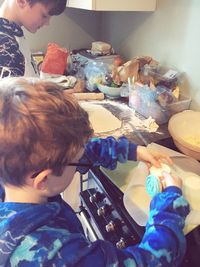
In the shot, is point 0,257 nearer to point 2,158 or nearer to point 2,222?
point 2,222

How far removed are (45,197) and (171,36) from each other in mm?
911

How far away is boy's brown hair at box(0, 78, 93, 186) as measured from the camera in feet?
1.41

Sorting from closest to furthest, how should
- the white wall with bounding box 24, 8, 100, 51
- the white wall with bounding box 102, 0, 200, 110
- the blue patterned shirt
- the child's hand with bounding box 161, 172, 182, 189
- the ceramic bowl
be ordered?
the blue patterned shirt, the child's hand with bounding box 161, 172, 182, 189, the ceramic bowl, the white wall with bounding box 102, 0, 200, 110, the white wall with bounding box 24, 8, 100, 51

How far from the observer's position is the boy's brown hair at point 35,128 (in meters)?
0.43

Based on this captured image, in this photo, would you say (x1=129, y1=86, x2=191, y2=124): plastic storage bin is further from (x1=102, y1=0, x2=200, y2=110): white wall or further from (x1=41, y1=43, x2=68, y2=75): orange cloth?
(x1=41, y1=43, x2=68, y2=75): orange cloth

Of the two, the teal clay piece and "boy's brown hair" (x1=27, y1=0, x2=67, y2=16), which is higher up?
"boy's brown hair" (x1=27, y1=0, x2=67, y2=16)

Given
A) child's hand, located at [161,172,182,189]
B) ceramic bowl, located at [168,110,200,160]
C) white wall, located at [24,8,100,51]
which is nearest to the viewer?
child's hand, located at [161,172,182,189]

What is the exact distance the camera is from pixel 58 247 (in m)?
0.43

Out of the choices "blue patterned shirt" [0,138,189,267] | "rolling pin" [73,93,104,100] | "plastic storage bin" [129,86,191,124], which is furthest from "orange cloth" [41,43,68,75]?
"blue patterned shirt" [0,138,189,267]

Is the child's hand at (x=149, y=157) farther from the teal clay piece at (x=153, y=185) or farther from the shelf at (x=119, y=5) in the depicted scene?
the shelf at (x=119, y=5)

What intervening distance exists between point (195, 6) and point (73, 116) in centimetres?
79

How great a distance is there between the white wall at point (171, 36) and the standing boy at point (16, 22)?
453 mm

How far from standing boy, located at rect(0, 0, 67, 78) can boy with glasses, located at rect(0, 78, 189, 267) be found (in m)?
0.45

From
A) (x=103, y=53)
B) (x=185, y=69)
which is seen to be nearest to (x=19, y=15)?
(x=103, y=53)
